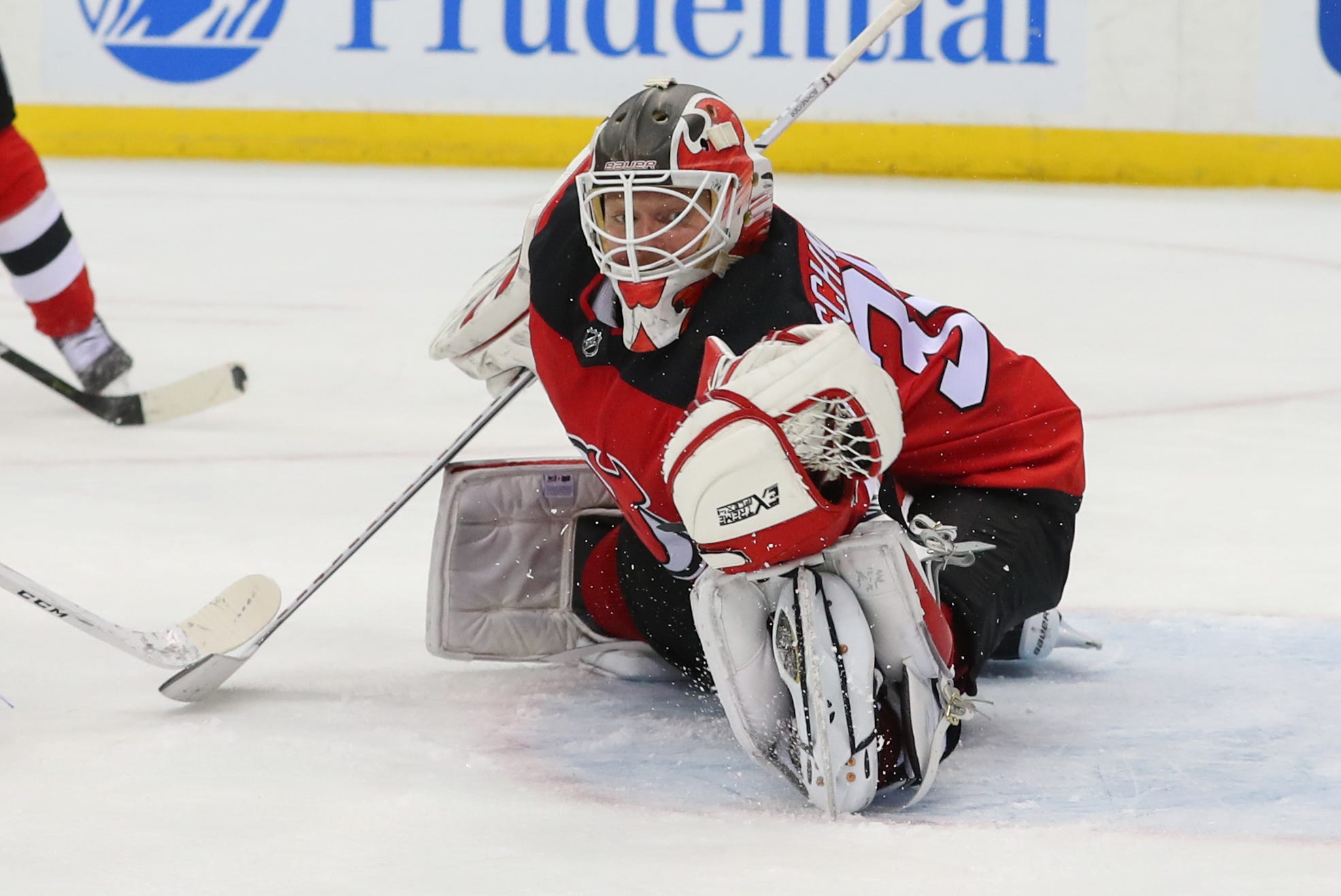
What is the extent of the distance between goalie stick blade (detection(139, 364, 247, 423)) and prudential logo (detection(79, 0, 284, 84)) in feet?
13.2

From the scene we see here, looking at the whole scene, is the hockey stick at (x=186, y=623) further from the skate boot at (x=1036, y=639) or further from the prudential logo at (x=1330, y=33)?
the prudential logo at (x=1330, y=33)

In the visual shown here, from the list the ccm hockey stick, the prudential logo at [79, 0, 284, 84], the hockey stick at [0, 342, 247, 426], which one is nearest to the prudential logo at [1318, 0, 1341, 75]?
the prudential logo at [79, 0, 284, 84]

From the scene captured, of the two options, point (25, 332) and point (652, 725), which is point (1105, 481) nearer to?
point (652, 725)

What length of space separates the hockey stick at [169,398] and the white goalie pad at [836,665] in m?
2.07

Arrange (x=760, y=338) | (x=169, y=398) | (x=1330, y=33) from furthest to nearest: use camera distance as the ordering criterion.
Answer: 1. (x=1330, y=33)
2. (x=169, y=398)
3. (x=760, y=338)

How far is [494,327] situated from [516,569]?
27 centimetres

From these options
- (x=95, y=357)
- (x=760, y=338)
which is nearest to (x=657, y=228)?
(x=760, y=338)

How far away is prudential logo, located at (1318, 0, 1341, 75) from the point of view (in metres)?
6.55

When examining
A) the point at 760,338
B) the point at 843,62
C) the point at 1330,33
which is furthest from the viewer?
the point at 1330,33

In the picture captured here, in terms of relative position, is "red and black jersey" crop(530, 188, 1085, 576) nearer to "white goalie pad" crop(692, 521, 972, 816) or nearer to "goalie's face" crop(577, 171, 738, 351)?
"goalie's face" crop(577, 171, 738, 351)

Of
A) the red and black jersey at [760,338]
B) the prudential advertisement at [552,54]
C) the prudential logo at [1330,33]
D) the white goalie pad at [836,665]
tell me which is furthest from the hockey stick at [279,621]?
the prudential logo at [1330,33]

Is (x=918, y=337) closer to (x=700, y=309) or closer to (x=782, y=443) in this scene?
(x=700, y=309)

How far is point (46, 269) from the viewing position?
12.0ft

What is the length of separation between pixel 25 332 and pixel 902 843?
3.44 m
